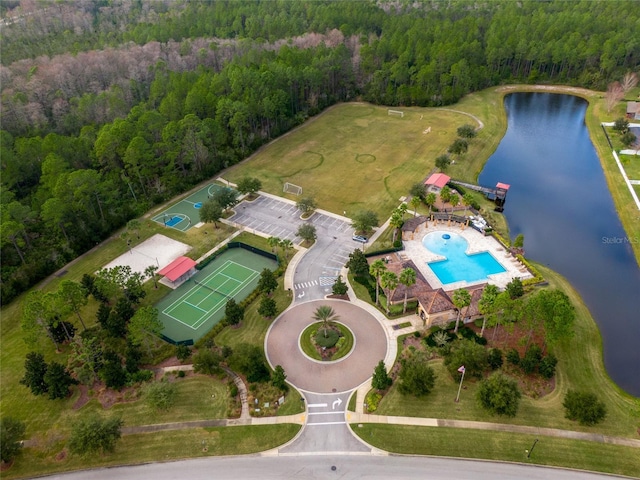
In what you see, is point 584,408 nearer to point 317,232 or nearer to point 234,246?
point 317,232

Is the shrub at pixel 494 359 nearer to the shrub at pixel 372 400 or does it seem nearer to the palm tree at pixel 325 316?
the shrub at pixel 372 400

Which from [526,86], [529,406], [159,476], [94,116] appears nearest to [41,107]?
[94,116]

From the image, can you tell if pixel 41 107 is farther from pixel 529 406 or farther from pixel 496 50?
pixel 496 50

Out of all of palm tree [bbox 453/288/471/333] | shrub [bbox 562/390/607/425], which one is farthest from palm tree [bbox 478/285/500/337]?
shrub [bbox 562/390/607/425]

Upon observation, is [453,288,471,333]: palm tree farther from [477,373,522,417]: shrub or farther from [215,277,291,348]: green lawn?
[215,277,291,348]: green lawn

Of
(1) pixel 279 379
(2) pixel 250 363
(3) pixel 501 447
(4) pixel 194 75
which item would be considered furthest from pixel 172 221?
(3) pixel 501 447

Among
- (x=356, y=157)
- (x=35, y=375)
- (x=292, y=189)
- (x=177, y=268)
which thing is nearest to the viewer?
(x=35, y=375)
